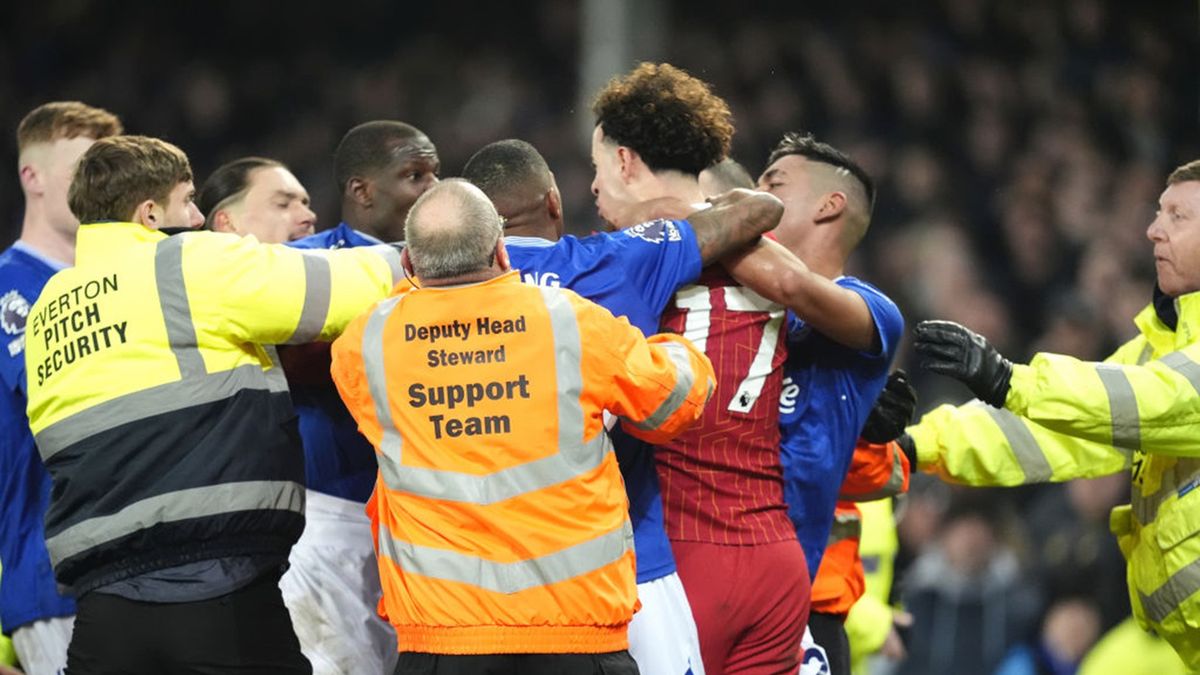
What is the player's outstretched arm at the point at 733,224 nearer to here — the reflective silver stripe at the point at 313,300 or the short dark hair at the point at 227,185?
the reflective silver stripe at the point at 313,300

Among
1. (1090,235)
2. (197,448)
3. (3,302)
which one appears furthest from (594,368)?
(1090,235)

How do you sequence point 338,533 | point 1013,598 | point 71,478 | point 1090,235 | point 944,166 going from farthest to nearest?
point 944,166 < point 1090,235 < point 1013,598 < point 338,533 < point 71,478

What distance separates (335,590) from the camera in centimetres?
493

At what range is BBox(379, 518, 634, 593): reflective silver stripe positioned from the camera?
379cm

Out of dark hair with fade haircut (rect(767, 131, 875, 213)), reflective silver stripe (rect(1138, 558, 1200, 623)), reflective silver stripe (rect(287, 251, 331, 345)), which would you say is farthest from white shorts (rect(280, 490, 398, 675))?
reflective silver stripe (rect(1138, 558, 1200, 623))

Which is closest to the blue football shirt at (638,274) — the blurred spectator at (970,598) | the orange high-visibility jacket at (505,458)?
the orange high-visibility jacket at (505,458)

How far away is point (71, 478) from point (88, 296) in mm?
455

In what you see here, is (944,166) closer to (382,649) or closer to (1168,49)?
(1168,49)

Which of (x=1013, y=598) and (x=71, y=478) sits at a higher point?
(x=71, y=478)

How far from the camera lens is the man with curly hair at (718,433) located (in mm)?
4379

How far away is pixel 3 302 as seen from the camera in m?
5.00

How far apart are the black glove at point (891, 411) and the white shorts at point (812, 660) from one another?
2.14 ft

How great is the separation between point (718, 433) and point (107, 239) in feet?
5.47

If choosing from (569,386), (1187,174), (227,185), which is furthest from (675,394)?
(227,185)
